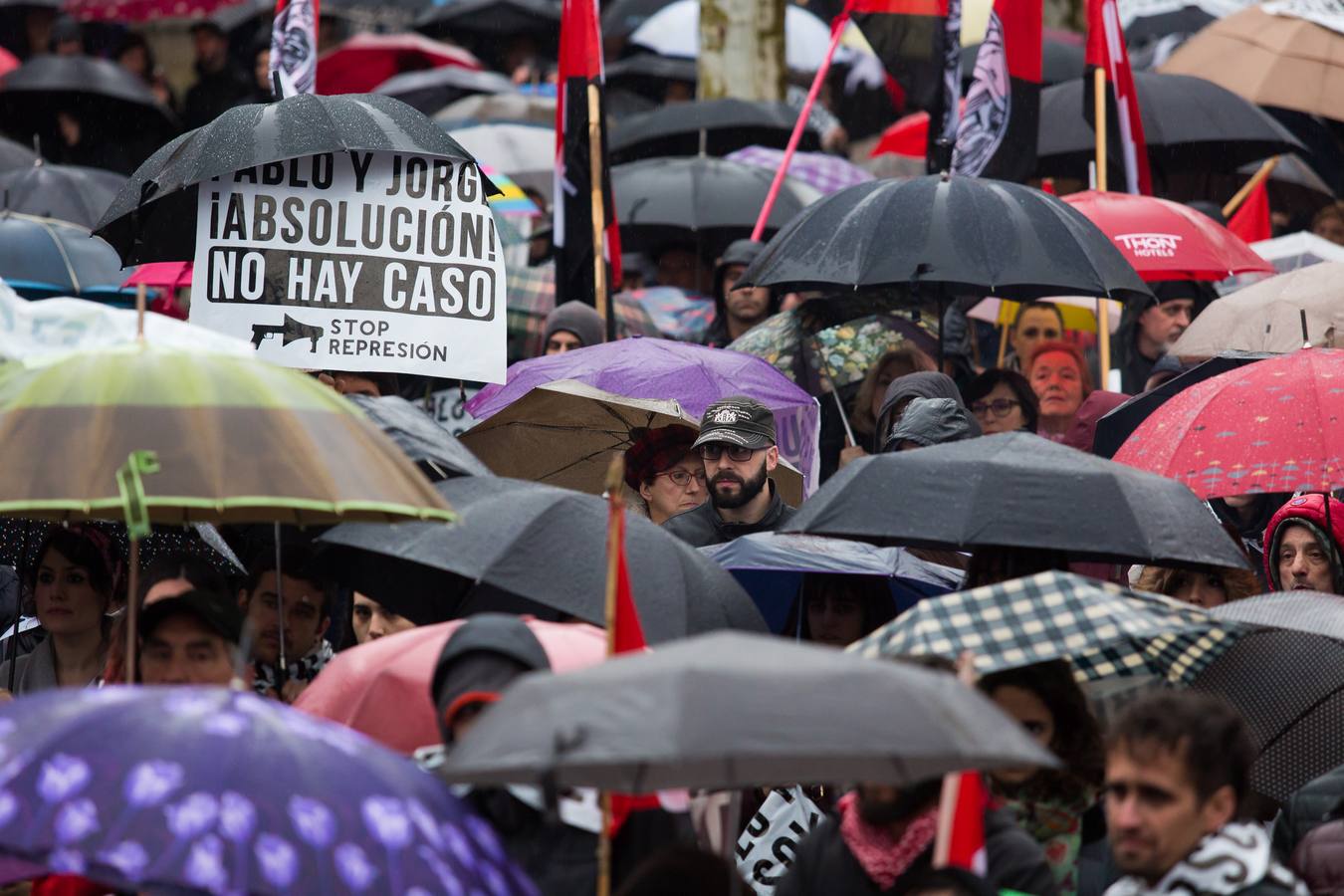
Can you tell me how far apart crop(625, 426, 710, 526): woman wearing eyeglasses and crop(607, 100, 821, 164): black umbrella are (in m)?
6.17

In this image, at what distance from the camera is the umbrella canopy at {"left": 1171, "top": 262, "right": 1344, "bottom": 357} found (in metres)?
9.55

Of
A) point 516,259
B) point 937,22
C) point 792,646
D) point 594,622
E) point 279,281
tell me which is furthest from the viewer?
point 516,259

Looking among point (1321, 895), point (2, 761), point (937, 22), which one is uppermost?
point (937, 22)

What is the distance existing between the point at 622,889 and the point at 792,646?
0.71 m

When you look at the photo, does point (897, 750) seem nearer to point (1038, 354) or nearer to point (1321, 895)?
point (1321, 895)

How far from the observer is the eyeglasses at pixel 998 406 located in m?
9.53

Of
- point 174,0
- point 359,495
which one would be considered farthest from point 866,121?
point 359,495

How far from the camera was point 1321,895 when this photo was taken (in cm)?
555

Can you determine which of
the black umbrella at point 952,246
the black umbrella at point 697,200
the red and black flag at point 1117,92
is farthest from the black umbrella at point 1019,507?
the black umbrella at point 697,200

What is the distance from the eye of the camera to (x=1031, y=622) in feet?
18.4

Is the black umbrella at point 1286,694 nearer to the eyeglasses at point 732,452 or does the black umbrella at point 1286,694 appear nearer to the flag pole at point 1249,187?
the eyeglasses at point 732,452

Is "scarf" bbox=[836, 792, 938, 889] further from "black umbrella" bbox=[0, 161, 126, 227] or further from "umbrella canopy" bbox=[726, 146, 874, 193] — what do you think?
"umbrella canopy" bbox=[726, 146, 874, 193]

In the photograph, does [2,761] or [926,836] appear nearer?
[2,761]

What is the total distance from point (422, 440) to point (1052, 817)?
2.46 metres
